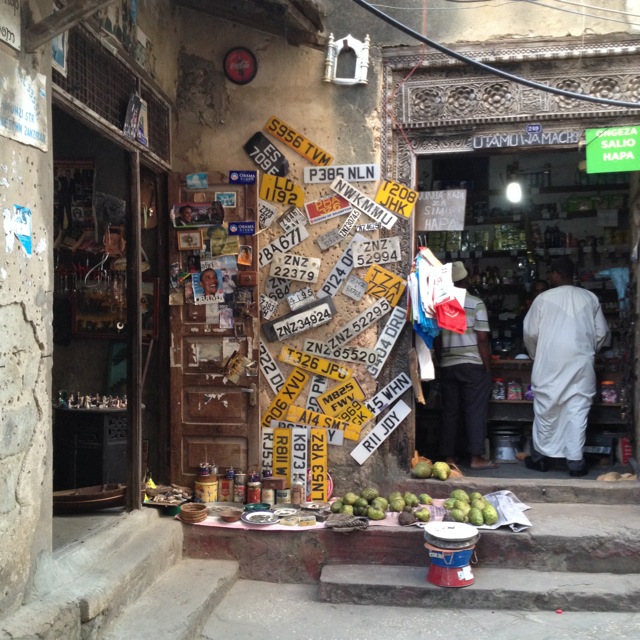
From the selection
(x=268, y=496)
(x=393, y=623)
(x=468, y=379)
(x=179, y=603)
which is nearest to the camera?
(x=179, y=603)

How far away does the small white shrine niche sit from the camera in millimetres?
5742

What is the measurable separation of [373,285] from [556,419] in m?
2.06

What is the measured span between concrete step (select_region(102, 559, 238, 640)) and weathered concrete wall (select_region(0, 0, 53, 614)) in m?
0.68

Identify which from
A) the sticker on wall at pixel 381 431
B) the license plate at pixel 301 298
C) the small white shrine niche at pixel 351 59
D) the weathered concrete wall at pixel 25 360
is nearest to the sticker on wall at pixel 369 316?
the license plate at pixel 301 298

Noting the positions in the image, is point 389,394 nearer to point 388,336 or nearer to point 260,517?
point 388,336

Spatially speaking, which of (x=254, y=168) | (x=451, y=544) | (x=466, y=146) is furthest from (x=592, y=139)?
(x=451, y=544)

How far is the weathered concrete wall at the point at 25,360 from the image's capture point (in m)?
3.36

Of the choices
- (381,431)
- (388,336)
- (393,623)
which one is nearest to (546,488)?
(381,431)

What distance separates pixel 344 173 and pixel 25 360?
10.4ft

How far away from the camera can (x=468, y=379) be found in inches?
256

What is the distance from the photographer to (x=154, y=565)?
4691mm

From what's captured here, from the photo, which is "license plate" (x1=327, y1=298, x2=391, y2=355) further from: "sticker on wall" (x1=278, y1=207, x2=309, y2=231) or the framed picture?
the framed picture

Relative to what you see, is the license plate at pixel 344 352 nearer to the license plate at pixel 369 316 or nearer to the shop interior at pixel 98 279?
the license plate at pixel 369 316

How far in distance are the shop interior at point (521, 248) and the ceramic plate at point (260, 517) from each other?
7.94ft
